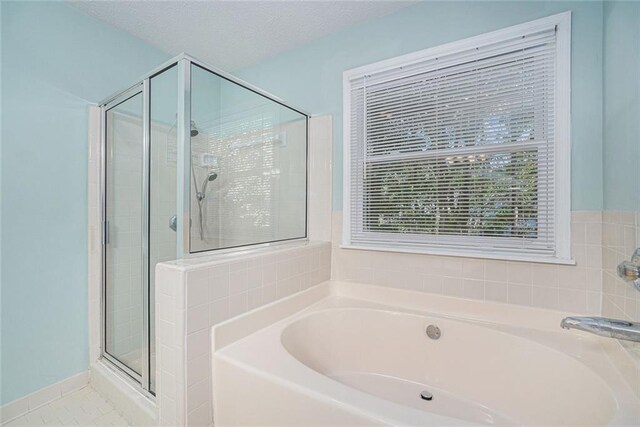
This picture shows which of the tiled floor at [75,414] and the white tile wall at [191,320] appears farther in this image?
the tiled floor at [75,414]

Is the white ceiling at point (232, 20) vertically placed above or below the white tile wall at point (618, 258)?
above

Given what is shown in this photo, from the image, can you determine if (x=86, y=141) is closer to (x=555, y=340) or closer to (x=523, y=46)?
(x=523, y=46)

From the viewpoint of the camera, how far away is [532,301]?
1561 mm

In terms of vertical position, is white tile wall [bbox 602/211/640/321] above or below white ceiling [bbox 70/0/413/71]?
below

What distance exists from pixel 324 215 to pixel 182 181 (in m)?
1.07

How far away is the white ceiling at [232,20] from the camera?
1.89 meters

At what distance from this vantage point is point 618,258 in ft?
4.13

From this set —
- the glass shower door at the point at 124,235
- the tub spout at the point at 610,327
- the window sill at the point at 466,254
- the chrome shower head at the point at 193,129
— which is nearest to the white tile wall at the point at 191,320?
the glass shower door at the point at 124,235

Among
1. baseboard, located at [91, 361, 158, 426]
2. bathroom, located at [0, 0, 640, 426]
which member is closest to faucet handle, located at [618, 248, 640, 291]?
bathroom, located at [0, 0, 640, 426]

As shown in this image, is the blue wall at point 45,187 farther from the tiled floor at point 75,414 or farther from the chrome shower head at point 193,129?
the chrome shower head at point 193,129

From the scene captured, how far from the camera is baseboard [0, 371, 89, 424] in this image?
1606 millimetres

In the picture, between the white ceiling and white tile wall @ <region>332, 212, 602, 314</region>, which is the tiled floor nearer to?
white tile wall @ <region>332, 212, 602, 314</region>

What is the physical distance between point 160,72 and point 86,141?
86 cm

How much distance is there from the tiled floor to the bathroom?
0.05ft
